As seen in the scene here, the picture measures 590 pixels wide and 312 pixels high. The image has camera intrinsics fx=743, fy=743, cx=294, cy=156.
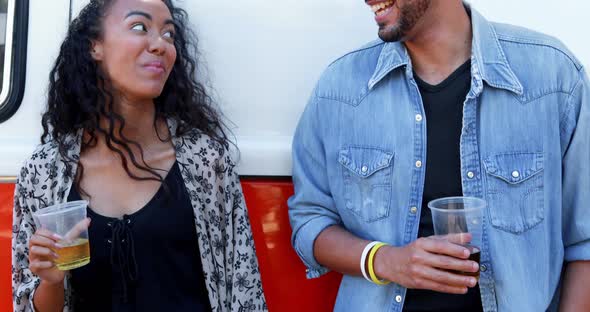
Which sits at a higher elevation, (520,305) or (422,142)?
(422,142)

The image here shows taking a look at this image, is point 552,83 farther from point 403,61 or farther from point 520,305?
point 520,305

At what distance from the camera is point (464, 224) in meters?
1.85

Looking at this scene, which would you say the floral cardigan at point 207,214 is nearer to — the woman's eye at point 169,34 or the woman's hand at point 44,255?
the woman's hand at point 44,255

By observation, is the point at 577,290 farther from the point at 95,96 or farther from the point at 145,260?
the point at 95,96

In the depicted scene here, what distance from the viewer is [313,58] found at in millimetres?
2287

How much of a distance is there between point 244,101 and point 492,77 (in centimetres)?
74

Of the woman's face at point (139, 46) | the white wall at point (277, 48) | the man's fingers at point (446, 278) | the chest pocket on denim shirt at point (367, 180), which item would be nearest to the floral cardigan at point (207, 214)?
the white wall at point (277, 48)

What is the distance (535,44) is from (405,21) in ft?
1.23

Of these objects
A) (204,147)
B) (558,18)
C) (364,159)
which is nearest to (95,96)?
(204,147)

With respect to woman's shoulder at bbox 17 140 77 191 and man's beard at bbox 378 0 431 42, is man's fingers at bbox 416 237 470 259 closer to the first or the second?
man's beard at bbox 378 0 431 42

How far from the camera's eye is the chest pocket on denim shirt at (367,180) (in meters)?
2.11

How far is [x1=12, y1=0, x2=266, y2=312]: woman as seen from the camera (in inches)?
85.0

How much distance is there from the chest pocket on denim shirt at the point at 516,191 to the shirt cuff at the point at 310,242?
48 centimetres

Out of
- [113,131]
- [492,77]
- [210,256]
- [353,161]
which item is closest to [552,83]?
[492,77]
